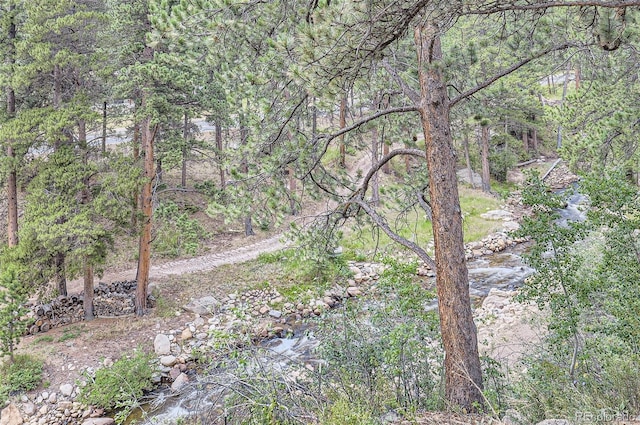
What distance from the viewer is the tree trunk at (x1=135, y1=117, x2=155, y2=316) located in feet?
34.7

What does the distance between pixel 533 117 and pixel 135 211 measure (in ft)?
72.4

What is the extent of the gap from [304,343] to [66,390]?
4.74m

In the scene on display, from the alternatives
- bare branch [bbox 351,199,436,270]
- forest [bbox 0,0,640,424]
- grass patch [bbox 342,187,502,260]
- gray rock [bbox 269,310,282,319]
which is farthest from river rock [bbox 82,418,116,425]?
grass patch [bbox 342,187,502,260]

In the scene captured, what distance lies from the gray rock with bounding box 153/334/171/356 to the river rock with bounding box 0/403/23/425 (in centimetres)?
263

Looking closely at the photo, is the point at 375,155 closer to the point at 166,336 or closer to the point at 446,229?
the point at 446,229

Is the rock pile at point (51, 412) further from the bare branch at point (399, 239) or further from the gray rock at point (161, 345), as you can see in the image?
the bare branch at point (399, 239)

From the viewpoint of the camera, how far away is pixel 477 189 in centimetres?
2166

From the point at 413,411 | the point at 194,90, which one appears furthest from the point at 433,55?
the point at 194,90

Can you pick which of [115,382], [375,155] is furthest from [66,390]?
[375,155]

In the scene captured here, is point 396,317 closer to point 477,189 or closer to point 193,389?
point 193,389

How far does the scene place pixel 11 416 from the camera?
7.93m

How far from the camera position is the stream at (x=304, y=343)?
3.73 meters

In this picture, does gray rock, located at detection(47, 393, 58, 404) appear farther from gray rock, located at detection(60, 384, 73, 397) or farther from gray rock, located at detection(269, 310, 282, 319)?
gray rock, located at detection(269, 310, 282, 319)

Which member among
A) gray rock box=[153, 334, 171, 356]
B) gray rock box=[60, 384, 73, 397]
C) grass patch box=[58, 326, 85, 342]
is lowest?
gray rock box=[60, 384, 73, 397]
